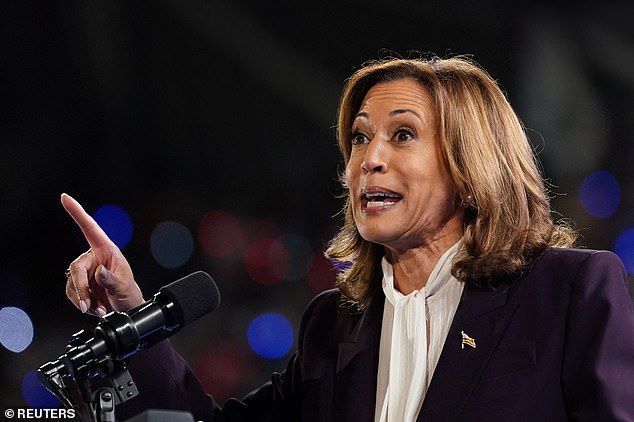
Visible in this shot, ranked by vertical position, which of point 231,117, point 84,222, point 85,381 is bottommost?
point 85,381

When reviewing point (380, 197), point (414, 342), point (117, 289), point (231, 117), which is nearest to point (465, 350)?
point (414, 342)

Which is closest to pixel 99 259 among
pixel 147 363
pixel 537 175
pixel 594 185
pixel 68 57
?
pixel 147 363

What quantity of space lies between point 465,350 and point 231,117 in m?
1.69

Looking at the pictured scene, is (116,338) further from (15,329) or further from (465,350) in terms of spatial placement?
(15,329)

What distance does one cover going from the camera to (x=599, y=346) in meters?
1.66

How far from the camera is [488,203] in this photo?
196 centimetres

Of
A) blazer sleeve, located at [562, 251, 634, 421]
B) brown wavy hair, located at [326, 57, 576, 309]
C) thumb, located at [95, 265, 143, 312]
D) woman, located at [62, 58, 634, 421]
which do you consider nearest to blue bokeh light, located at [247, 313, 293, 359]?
woman, located at [62, 58, 634, 421]

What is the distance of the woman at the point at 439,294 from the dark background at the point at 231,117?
102 cm

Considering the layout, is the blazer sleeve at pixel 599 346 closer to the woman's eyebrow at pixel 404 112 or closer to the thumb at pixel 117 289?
the woman's eyebrow at pixel 404 112

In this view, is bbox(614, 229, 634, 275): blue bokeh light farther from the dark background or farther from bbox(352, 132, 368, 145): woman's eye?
bbox(352, 132, 368, 145): woman's eye

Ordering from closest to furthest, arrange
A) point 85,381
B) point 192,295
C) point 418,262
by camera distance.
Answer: point 85,381 < point 192,295 < point 418,262

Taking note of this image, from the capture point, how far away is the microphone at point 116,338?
1336 mm

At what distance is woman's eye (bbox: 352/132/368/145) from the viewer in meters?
2.06

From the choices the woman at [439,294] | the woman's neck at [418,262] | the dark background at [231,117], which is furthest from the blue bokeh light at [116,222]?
the woman's neck at [418,262]
